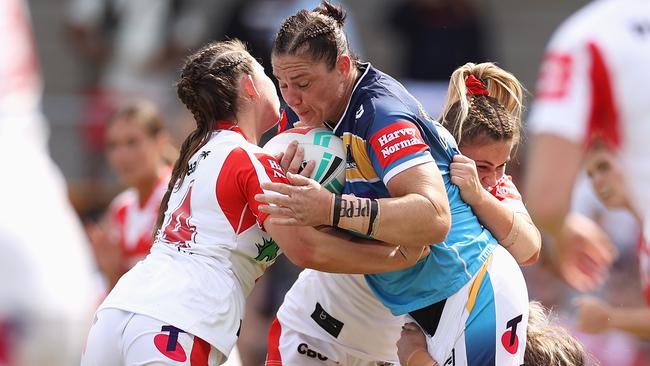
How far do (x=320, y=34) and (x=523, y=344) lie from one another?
1.38m

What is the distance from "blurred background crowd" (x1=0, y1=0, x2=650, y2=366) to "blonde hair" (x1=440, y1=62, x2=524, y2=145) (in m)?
3.19

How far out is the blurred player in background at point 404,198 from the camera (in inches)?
171

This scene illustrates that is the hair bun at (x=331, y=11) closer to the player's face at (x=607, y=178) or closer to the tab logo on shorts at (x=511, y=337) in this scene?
the tab logo on shorts at (x=511, y=337)

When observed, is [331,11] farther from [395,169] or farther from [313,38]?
[395,169]

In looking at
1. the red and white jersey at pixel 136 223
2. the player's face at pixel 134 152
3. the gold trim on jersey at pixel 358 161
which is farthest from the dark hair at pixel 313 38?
the player's face at pixel 134 152

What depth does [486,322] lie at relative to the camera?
4.72 m

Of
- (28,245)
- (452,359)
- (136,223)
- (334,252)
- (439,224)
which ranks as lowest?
(136,223)

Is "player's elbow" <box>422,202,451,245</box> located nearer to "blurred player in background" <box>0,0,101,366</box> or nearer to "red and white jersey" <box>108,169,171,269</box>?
"blurred player in background" <box>0,0,101,366</box>

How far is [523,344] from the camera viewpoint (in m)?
4.79

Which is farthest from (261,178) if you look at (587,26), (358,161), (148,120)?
(148,120)

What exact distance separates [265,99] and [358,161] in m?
0.51

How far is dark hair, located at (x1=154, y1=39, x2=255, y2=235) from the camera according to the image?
4797mm

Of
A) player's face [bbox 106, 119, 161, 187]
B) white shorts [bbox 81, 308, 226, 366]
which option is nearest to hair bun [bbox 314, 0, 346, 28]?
white shorts [bbox 81, 308, 226, 366]

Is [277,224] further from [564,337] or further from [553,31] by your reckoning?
[553,31]
